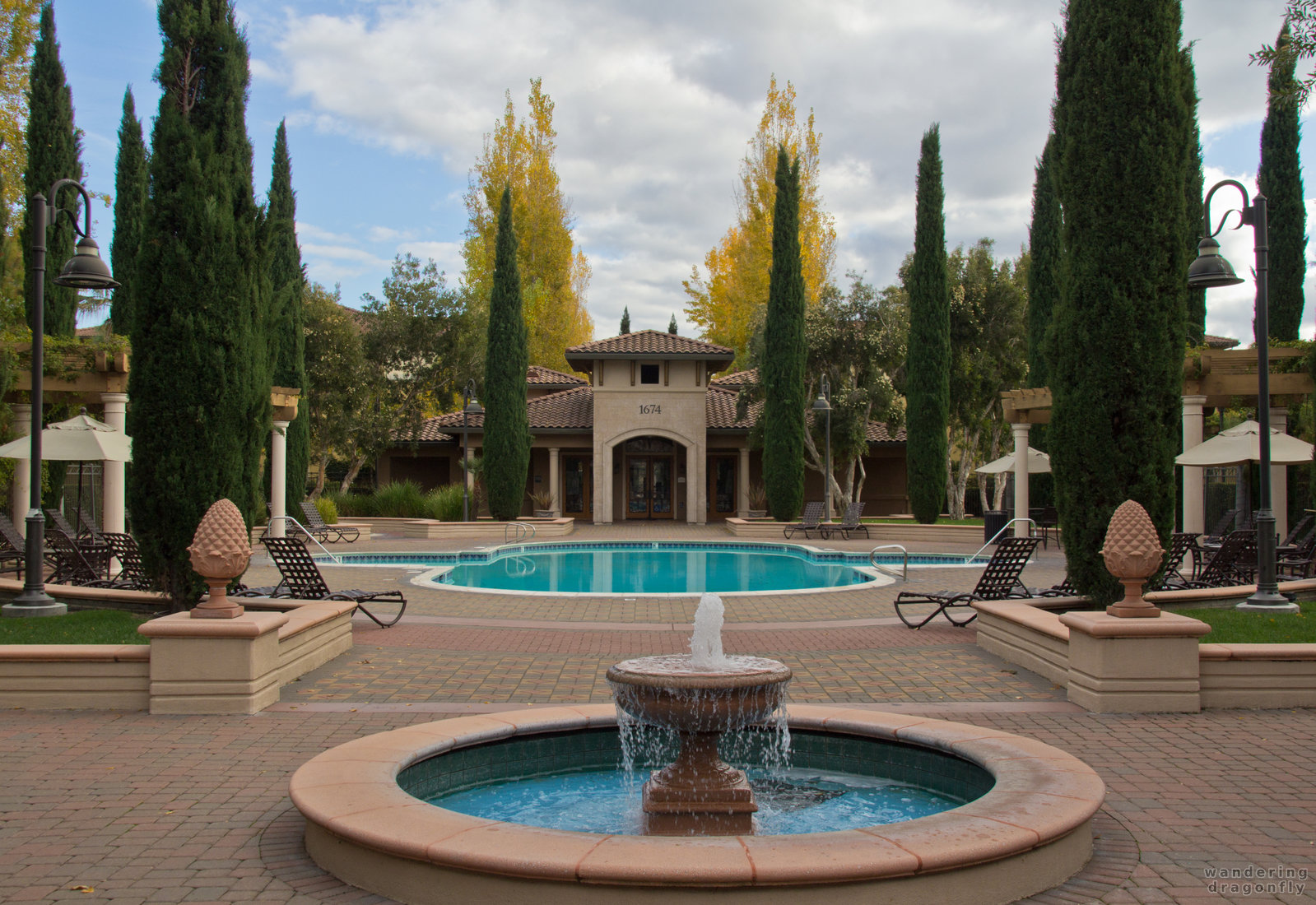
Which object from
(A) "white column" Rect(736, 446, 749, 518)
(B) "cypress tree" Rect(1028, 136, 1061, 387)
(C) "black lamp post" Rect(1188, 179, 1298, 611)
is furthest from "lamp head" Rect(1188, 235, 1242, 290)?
(A) "white column" Rect(736, 446, 749, 518)

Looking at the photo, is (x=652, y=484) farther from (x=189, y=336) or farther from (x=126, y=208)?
(x=189, y=336)

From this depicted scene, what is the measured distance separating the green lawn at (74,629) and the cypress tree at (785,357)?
20852 millimetres

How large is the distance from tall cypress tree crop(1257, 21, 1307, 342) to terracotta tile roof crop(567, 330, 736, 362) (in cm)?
1533

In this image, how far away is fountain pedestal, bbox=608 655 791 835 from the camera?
4496 millimetres

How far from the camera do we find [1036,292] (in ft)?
80.1

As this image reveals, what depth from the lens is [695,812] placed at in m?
4.78

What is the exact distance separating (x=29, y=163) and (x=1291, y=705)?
77.4 feet

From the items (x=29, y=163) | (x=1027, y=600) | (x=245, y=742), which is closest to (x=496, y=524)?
(x=29, y=163)

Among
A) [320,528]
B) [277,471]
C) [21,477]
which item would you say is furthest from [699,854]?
[320,528]

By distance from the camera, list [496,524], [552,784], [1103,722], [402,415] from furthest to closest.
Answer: [402,415] → [496,524] → [1103,722] → [552,784]

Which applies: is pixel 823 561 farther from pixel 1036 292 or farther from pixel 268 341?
pixel 268 341

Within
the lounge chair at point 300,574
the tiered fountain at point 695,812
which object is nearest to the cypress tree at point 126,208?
the lounge chair at point 300,574

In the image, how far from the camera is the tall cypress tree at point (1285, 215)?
72.8 ft

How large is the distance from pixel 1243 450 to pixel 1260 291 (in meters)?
6.22
